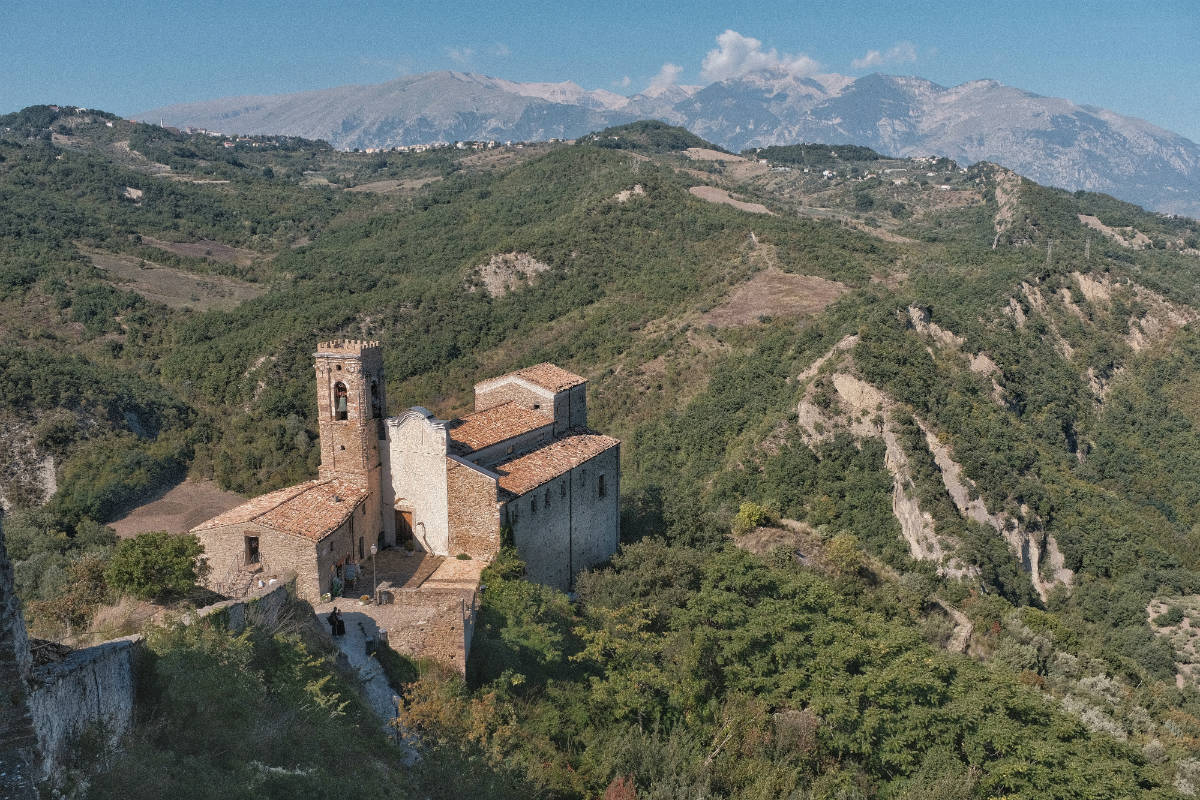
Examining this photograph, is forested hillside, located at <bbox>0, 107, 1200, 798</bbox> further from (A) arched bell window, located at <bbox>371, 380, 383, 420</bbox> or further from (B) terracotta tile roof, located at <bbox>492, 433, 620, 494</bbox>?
(A) arched bell window, located at <bbox>371, 380, 383, 420</bbox>

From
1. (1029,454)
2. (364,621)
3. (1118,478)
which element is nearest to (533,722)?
(364,621)

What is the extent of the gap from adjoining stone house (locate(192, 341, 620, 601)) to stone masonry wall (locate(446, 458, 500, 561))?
3 cm

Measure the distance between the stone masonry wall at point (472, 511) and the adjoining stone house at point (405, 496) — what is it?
1.0 inches

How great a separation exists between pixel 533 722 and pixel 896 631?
378 inches

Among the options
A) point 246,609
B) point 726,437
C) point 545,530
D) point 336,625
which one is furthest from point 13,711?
point 726,437

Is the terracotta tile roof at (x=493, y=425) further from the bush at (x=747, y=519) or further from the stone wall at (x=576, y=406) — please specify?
the bush at (x=747, y=519)

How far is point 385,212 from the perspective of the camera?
102m

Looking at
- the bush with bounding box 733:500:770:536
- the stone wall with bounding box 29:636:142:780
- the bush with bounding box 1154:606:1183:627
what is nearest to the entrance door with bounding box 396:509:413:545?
the stone wall with bounding box 29:636:142:780

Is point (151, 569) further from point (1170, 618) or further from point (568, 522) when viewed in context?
point (1170, 618)

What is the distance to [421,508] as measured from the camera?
23.0 meters

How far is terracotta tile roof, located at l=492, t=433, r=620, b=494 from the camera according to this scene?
23359mm

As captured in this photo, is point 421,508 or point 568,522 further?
point 568,522

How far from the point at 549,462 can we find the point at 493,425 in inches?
80.2

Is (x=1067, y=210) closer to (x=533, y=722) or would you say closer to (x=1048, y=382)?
(x=1048, y=382)
